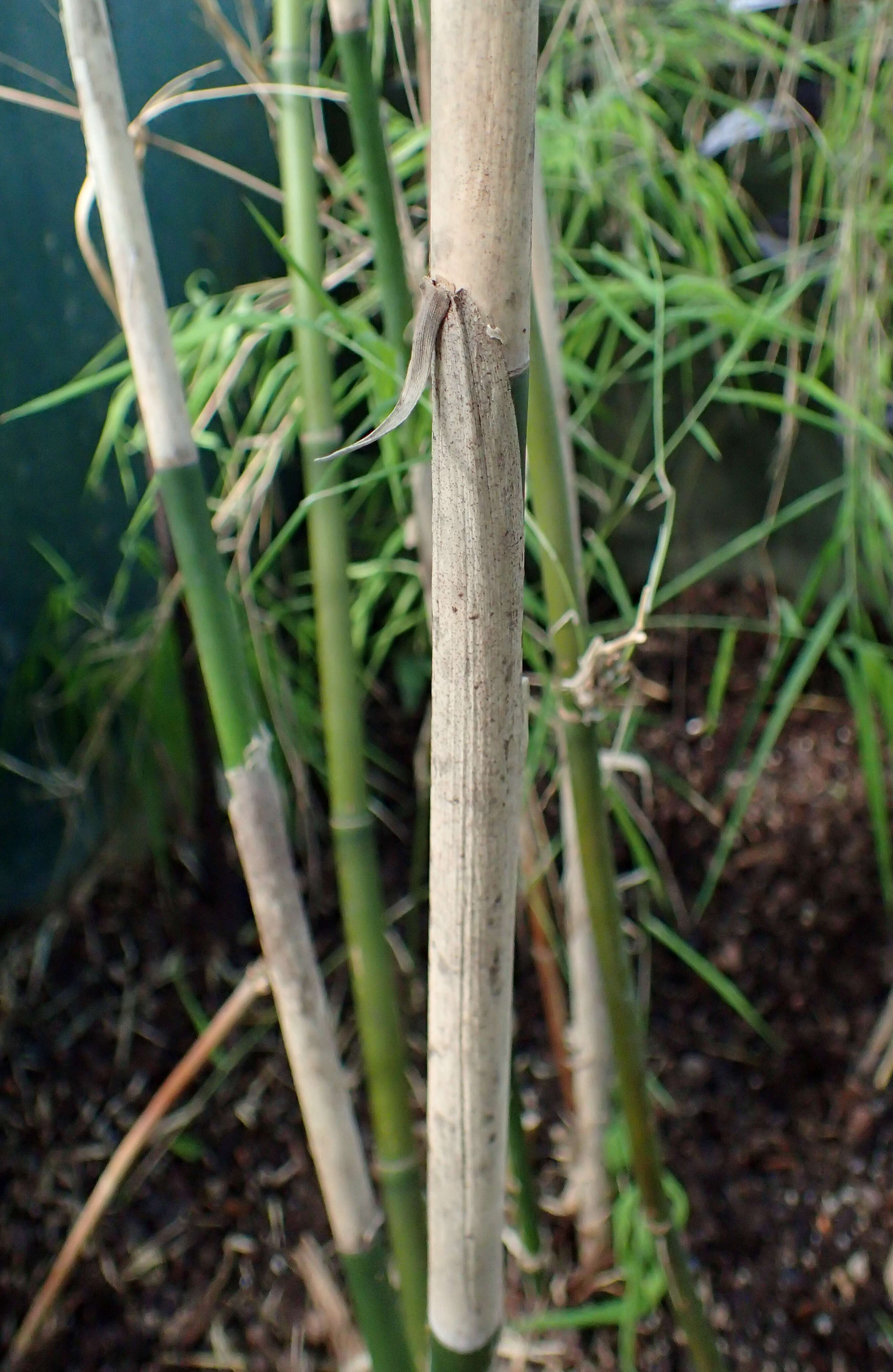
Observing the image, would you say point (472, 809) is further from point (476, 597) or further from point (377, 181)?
point (377, 181)

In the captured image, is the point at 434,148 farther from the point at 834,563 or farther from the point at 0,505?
the point at 834,563

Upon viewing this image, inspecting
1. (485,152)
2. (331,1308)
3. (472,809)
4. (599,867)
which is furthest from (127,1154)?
(485,152)

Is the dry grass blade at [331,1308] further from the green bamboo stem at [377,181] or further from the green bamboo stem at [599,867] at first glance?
the green bamboo stem at [377,181]

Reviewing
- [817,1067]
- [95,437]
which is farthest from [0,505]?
[817,1067]

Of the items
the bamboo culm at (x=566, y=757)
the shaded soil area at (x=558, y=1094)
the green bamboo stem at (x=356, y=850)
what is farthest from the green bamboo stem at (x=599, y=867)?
the shaded soil area at (x=558, y=1094)

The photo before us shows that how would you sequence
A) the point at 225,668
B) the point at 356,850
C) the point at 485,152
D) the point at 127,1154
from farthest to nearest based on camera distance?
1. the point at 127,1154
2. the point at 356,850
3. the point at 225,668
4. the point at 485,152

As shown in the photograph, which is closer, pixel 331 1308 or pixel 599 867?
pixel 599 867
